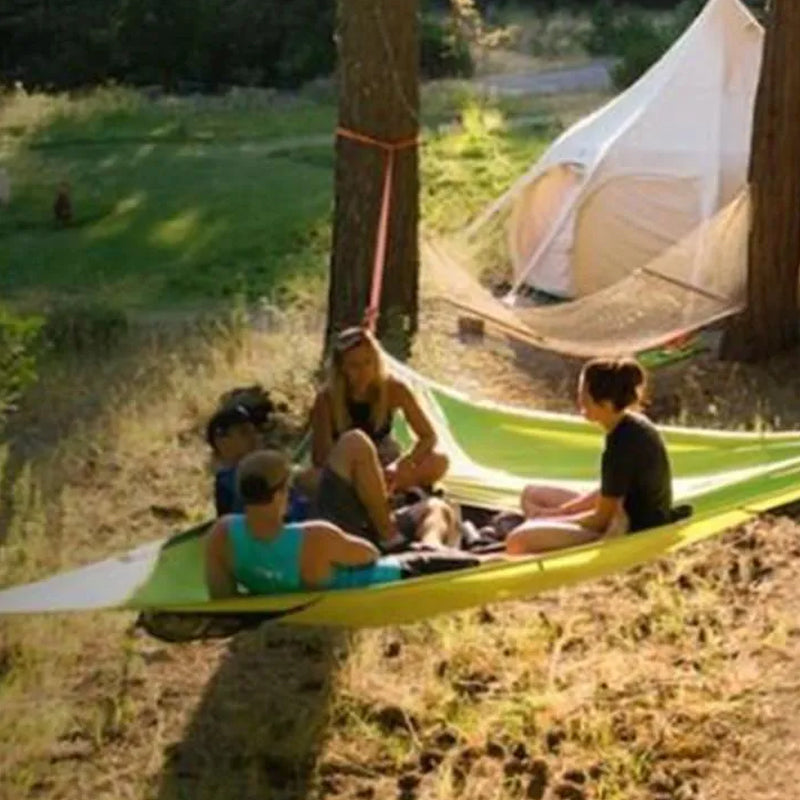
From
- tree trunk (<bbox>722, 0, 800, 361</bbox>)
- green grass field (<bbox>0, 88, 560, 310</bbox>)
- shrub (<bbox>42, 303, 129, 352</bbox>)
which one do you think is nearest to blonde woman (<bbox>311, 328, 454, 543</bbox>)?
tree trunk (<bbox>722, 0, 800, 361</bbox>)

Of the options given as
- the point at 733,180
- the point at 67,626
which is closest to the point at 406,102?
the point at 733,180

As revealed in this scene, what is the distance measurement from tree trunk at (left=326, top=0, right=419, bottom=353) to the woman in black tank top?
2319mm

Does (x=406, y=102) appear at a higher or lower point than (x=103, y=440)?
higher

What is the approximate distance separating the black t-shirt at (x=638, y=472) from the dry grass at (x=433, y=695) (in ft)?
1.32

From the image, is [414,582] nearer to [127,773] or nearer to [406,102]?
[127,773]

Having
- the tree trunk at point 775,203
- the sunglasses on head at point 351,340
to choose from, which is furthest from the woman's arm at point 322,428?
the tree trunk at point 775,203

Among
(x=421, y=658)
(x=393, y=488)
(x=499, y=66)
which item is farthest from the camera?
(x=499, y=66)

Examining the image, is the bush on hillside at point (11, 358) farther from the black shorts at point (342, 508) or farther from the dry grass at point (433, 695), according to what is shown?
the black shorts at point (342, 508)

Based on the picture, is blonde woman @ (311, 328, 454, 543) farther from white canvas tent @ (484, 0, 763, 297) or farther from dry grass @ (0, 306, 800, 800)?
white canvas tent @ (484, 0, 763, 297)

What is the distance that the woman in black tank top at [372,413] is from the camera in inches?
189

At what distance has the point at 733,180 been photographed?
8820 mm

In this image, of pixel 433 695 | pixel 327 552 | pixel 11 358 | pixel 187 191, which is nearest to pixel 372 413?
pixel 433 695

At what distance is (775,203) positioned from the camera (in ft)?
22.9

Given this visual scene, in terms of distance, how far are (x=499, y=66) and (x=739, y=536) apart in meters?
17.5
